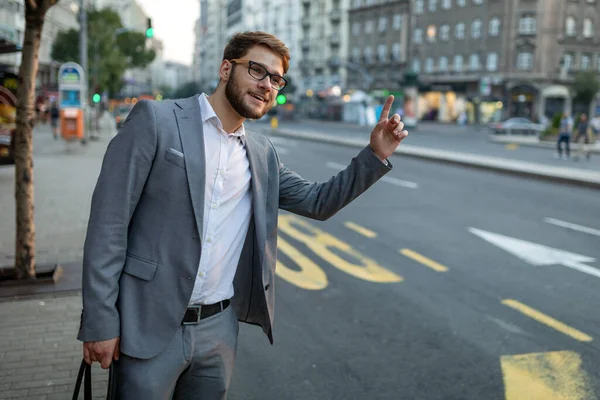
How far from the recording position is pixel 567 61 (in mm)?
61188

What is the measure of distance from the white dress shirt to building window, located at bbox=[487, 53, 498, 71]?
2502 inches

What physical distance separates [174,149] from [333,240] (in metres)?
6.91

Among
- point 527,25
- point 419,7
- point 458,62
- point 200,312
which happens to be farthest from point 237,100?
point 419,7

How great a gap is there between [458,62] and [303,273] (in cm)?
6268

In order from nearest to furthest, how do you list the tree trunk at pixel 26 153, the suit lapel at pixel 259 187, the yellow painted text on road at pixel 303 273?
1. the suit lapel at pixel 259 187
2. the tree trunk at pixel 26 153
3. the yellow painted text on road at pixel 303 273

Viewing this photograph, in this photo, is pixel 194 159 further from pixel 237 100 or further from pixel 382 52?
pixel 382 52

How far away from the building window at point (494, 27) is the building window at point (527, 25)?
215 cm

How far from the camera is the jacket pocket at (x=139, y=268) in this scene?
2.26 m

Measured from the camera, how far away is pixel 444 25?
221 feet

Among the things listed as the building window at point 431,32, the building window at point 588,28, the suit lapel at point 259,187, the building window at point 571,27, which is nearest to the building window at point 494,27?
the building window at point 431,32

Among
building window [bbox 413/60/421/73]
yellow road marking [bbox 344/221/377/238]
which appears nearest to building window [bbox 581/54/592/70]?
building window [bbox 413/60/421/73]

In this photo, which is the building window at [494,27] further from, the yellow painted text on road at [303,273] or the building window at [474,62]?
the yellow painted text on road at [303,273]

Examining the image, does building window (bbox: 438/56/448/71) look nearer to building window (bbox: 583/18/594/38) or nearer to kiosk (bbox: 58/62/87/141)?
building window (bbox: 583/18/594/38)

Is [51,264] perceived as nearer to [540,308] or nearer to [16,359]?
[16,359]
